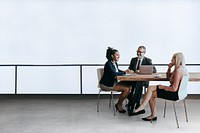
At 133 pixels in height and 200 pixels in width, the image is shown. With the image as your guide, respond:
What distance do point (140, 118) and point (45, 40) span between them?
3.60 metres

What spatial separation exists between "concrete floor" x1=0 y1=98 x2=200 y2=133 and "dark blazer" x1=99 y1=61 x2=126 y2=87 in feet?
1.75

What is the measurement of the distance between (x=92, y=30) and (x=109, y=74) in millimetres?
2535

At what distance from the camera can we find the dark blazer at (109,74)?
486 cm

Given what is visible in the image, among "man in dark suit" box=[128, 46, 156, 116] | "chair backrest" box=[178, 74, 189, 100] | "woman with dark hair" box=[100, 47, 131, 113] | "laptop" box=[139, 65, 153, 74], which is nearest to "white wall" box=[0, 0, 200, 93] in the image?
"man in dark suit" box=[128, 46, 156, 116]

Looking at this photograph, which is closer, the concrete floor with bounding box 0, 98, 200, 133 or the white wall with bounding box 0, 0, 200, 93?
the concrete floor with bounding box 0, 98, 200, 133

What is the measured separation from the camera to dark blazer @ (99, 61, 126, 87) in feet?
15.9

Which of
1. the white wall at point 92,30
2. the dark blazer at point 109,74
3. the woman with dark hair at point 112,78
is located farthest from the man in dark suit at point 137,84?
the white wall at point 92,30

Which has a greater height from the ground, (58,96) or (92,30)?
(92,30)

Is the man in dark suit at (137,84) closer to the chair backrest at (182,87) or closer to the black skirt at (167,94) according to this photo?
the black skirt at (167,94)

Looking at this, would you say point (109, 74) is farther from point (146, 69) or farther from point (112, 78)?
point (146, 69)

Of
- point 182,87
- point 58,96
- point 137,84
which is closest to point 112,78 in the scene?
point 137,84

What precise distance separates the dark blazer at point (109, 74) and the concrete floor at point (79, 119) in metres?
0.53

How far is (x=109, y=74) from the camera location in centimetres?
497

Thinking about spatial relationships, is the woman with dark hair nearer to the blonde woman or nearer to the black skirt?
the blonde woman
